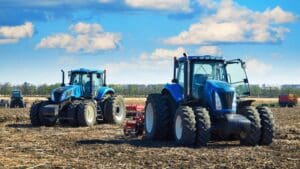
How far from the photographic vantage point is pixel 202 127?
52.0ft

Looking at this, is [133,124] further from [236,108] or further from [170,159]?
[170,159]

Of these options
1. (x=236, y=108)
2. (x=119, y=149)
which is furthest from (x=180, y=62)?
(x=119, y=149)

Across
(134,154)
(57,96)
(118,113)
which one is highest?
(57,96)

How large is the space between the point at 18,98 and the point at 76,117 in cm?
3611

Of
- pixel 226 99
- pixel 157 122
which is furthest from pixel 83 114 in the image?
pixel 226 99

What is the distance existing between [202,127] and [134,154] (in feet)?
7.87

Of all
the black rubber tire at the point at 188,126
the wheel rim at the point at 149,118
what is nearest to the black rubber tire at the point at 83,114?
the wheel rim at the point at 149,118

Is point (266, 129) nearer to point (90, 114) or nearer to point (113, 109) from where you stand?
point (90, 114)

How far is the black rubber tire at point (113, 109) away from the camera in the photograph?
27.7 meters

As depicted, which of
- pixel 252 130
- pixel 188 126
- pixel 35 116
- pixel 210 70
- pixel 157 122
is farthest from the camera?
pixel 35 116

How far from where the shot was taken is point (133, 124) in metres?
20.2

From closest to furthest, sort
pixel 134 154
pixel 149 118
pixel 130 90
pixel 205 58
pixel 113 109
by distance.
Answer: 1. pixel 134 154
2. pixel 205 58
3. pixel 149 118
4. pixel 113 109
5. pixel 130 90

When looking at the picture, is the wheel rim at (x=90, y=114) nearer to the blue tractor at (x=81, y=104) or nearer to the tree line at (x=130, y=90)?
the blue tractor at (x=81, y=104)

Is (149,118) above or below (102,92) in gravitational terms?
below
